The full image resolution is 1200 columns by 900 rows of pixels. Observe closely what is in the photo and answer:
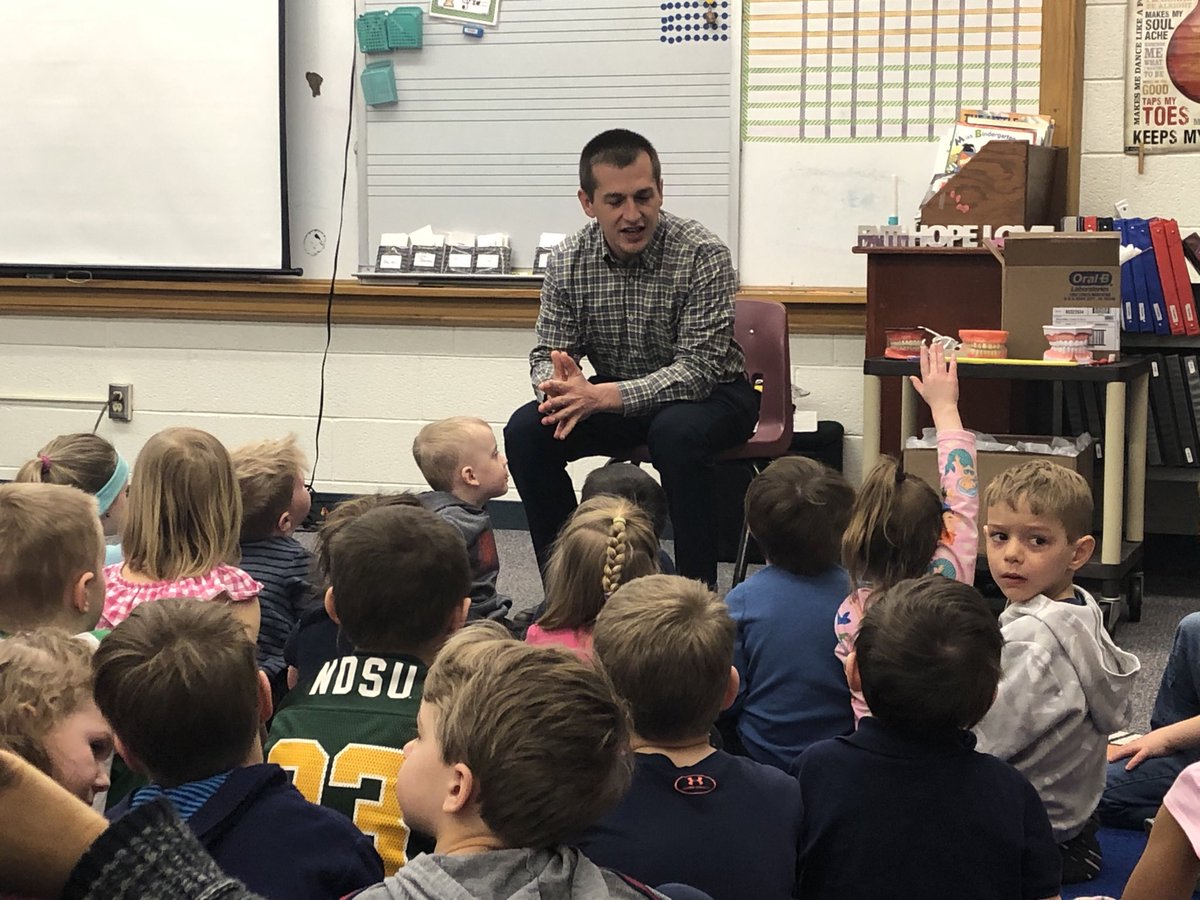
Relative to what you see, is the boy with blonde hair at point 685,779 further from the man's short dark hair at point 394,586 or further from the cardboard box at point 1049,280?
the cardboard box at point 1049,280

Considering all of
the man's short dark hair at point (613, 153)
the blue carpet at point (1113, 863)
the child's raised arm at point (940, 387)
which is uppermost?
the man's short dark hair at point (613, 153)

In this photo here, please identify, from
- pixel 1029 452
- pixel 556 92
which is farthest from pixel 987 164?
pixel 556 92

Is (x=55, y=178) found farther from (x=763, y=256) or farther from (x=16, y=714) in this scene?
(x=16, y=714)

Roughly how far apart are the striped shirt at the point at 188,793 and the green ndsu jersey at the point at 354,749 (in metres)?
0.21

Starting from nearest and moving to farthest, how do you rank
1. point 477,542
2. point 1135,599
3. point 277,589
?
point 277,589 → point 477,542 → point 1135,599

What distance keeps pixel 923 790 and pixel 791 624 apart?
613 millimetres

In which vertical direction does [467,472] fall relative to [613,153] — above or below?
below

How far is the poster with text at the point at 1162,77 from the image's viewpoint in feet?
13.2

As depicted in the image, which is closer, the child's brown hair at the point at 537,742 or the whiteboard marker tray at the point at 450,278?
the child's brown hair at the point at 537,742

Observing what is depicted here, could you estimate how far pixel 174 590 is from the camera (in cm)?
223

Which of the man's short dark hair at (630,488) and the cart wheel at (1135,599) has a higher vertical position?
the man's short dark hair at (630,488)

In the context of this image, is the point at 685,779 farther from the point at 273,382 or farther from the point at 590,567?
A: the point at 273,382

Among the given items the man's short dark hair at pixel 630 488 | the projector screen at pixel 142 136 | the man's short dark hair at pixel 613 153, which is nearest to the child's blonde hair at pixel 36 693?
the man's short dark hair at pixel 630 488

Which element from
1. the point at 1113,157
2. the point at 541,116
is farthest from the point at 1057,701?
the point at 541,116
